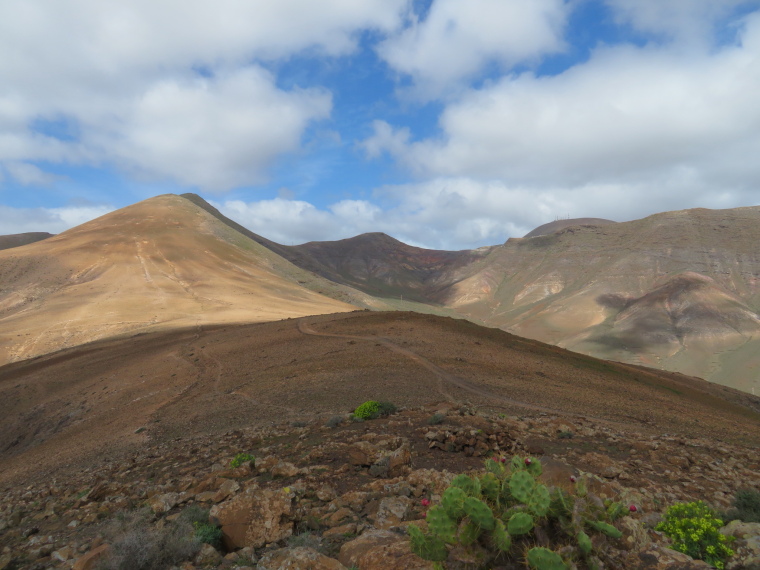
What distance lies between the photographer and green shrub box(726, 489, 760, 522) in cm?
604

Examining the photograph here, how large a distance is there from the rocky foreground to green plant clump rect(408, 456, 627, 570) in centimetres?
15

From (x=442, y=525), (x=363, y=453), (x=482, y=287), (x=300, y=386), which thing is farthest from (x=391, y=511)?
(x=482, y=287)

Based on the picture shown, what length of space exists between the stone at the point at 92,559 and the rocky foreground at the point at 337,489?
22 mm

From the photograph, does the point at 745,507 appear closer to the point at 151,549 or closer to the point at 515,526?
the point at 515,526

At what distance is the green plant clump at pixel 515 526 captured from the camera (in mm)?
3629

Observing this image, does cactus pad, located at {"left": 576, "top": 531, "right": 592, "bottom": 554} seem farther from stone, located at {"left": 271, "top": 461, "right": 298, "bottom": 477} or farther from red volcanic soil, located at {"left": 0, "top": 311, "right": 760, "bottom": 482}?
red volcanic soil, located at {"left": 0, "top": 311, "right": 760, "bottom": 482}

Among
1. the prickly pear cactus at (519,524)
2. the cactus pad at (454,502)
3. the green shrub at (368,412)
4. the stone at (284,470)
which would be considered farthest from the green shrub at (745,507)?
the green shrub at (368,412)

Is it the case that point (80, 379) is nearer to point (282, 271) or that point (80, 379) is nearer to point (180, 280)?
point (180, 280)

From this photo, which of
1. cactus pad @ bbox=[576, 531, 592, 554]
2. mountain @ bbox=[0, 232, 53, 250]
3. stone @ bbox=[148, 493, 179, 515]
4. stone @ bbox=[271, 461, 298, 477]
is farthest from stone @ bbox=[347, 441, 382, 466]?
mountain @ bbox=[0, 232, 53, 250]

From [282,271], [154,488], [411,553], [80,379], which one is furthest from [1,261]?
[411,553]

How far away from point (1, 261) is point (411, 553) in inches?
3157

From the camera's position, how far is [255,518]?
5.76 meters

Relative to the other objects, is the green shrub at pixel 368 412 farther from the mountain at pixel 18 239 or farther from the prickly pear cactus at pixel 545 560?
the mountain at pixel 18 239

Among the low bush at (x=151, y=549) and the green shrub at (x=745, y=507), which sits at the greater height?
the low bush at (x=151, y=549)
